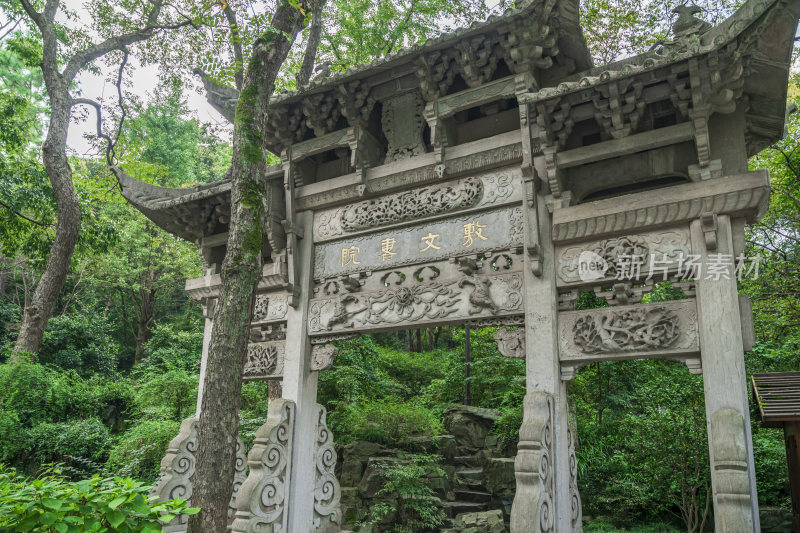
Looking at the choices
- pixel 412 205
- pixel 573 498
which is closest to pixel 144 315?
pixel 412 205

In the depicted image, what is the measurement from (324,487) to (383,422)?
3985mm

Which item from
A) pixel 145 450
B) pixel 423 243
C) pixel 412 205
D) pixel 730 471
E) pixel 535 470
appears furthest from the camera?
pixel 145 450

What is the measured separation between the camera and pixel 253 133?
488cm

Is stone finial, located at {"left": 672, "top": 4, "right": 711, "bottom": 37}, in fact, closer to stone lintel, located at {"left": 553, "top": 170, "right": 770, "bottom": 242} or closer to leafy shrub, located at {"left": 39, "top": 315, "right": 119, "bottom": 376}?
stone lintel, located at {"left": 553, "top": 170, "right": 770, "bottom": 242}

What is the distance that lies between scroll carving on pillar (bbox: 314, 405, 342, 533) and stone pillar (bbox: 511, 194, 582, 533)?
2196 millimetres

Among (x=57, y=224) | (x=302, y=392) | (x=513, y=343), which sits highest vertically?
(x=57, y=224)

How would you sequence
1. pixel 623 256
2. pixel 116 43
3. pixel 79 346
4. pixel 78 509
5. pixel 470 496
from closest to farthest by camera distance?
pixel 78 509, pixel 623 256, pixel 470 496, pixel 116 43, pixel 79 346

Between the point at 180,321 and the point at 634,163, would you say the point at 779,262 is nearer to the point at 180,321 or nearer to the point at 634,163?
the point at 634,163

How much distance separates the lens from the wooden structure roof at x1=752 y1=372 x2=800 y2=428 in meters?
5.12

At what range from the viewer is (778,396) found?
18.4 ft

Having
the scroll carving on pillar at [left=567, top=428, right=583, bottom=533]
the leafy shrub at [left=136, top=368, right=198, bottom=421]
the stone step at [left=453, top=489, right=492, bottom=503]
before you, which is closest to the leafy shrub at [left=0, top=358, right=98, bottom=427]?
the leafy shrub at [left=136, top=368, right=198, bottom=421]

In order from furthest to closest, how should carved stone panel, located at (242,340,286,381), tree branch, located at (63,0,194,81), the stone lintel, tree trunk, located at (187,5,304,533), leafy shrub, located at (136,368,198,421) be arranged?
leafy shrub, located at (136,368,198,421) < tree branch, located at (63,0,194,81) < carved stone panel, located at (242,340,286,381) < tree trunk, located at (187,5,304,533) < the stone lintel

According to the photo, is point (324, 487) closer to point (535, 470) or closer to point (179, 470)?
point (179, 470)

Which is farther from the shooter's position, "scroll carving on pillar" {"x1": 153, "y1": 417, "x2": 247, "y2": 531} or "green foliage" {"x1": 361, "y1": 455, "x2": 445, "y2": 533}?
"green foliage" {"x1": 361, "y1": 455, "x2": 445, "y2": 533}
